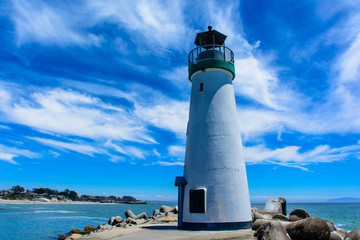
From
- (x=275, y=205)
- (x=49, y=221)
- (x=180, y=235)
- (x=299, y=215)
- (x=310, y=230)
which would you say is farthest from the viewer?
(x=49, y=221)

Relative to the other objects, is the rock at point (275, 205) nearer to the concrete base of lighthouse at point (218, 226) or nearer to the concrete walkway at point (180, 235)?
the concrete base of lighthouse at point (218, 226)

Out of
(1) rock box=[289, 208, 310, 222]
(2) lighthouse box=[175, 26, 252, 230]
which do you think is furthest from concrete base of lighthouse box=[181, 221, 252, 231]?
(1) rock box=[289, 208, 310, 222]

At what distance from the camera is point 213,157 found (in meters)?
11.0

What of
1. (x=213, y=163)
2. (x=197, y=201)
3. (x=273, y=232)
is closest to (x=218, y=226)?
(x=197, y=201)

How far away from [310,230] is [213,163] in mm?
4278

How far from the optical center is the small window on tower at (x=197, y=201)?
10602mm

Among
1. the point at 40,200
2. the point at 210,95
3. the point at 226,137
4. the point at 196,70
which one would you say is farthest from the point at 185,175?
the point at 40,200

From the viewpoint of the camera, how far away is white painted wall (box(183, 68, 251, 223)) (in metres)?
10.6

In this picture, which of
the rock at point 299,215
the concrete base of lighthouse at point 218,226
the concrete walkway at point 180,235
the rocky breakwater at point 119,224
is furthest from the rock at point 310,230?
the rocky breakwater at point 119,224

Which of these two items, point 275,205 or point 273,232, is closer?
point 273,232

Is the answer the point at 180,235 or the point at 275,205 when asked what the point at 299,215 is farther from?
the point at 180,235

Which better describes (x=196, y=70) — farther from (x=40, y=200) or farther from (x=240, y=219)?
(x=40, y=200)

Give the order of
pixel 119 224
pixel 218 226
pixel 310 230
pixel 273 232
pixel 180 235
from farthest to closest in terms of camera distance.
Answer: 1. pixel 119 224
2. pixel 218 226
3. pixel 180 235
4. pixel 310 230
5. pixel 273 232

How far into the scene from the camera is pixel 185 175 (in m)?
11.7
